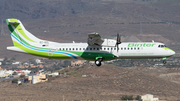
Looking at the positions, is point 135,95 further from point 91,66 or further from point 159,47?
point 159,47

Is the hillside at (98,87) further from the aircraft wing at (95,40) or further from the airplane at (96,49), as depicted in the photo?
the aircraft wing at (95,40)

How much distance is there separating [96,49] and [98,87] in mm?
70050

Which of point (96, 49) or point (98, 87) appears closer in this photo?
point (96, 49)

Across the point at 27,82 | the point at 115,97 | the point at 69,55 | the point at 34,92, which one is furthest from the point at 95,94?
the point at 69,55

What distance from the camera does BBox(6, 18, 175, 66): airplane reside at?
54.1m

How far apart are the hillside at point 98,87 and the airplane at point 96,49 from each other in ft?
185

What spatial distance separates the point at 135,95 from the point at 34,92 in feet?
128

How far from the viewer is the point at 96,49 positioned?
54.2 m

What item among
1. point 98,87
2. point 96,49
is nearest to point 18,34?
point 96,49

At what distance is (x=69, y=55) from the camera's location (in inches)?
2178

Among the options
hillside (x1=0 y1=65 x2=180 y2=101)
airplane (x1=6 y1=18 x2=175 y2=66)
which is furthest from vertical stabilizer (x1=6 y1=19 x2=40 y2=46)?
hillside (x1=0 y1=65 x2=180 y2=101)

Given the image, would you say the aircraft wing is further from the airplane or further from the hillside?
the hillside

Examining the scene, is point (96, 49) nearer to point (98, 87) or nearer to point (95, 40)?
point (95, 40)

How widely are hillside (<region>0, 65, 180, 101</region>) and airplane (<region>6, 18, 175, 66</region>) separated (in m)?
56.3
